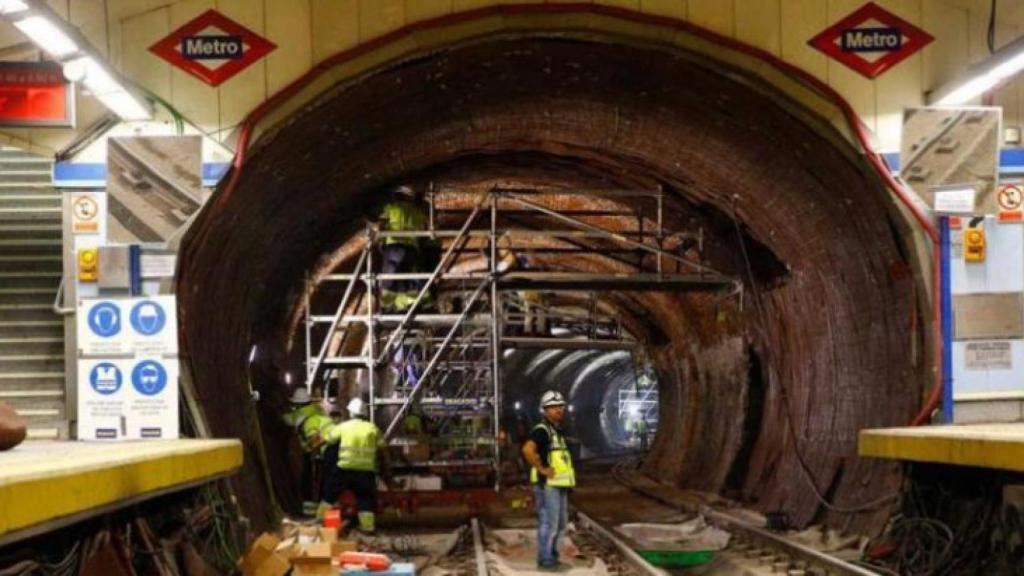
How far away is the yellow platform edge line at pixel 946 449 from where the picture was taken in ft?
22.0

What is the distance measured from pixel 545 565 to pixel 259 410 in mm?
4947

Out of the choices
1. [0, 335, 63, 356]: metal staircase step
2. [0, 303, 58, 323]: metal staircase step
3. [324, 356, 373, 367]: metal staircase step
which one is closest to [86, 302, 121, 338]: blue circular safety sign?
[0, 335, 63, 356]: metal staircase step

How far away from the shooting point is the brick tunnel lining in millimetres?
9773

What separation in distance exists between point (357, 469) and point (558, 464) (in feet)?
9.79

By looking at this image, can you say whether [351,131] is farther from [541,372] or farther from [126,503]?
[541,372]

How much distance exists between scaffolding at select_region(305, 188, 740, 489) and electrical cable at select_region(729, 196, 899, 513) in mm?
459

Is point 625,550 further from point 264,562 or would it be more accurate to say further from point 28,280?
point 28,280

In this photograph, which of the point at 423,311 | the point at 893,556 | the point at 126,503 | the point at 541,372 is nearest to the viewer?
the point at 126,503

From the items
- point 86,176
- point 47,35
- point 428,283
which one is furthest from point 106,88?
point 428,283

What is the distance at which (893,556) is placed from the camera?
9.34 m

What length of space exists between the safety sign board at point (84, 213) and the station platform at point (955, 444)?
5.78 m

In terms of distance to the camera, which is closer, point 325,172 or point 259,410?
point 325,172

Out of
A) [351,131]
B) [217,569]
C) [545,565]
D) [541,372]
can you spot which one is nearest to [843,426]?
[545,565]

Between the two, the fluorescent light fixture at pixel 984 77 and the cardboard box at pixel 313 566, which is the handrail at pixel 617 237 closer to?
the fluorescent light fixture at pixel 984 77
